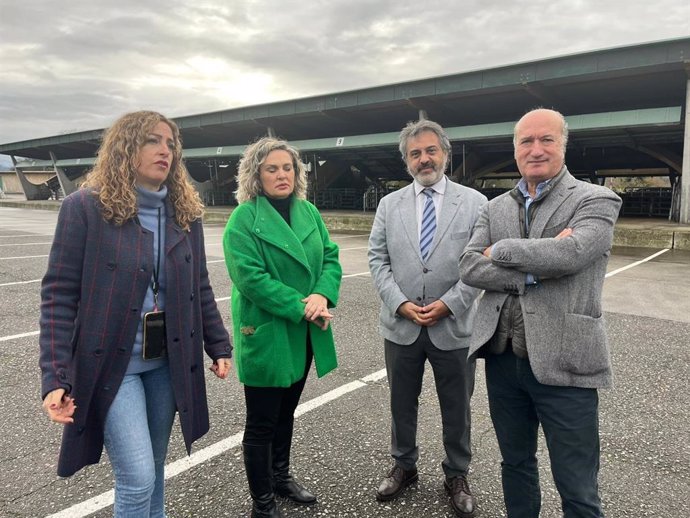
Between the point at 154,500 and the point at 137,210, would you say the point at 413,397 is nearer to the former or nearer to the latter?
the point at 154,500

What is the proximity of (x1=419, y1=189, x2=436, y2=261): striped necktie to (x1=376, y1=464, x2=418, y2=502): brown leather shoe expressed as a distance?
126 centimetres

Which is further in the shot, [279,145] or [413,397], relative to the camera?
[413,397]

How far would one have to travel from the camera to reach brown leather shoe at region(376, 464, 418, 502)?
99.3 inches

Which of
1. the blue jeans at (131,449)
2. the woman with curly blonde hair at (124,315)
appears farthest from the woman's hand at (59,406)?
the blue jeans at (131,449)

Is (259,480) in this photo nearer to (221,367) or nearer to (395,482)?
(221,367)

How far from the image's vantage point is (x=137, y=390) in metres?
1.82

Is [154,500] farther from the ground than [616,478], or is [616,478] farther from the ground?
[154,500]

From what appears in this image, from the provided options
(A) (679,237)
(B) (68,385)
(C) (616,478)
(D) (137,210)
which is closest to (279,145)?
(D) (137,210)

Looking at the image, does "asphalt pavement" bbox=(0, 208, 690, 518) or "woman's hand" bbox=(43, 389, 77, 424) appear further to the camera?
"asphalt pavement" bbox=(0, 208, 690, 518)

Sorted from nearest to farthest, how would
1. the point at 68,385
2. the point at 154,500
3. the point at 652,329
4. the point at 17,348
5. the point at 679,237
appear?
the point at 68,385, the point at 154,500, the point at 17,348, the point at 652,329, the point at 679,237

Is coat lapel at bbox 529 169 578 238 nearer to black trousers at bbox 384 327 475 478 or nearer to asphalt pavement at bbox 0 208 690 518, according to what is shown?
black trousers at bbox 384 327 475 478

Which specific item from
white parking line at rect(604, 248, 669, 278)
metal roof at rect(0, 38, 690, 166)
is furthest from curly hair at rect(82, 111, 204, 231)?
metal roof at rect(0, 38, 690, 166)

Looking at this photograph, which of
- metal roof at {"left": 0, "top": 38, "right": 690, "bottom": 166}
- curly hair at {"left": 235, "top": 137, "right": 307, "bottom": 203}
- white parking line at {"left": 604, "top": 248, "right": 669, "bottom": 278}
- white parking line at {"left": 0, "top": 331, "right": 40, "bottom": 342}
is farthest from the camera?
metal roof at {"left": 0, "top": 38, "right": 690, "bottom": 166}

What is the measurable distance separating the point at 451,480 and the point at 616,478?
101 centimetres
